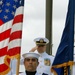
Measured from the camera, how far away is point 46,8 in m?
9.89

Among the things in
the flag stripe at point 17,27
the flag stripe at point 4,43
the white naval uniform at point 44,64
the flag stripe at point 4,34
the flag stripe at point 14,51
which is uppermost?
the flag stripe at point 17,27

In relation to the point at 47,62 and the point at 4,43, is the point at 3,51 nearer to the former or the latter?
the point at 4,43

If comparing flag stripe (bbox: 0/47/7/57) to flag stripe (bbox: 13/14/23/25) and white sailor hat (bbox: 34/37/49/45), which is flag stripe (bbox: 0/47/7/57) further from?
white sailor hat (bbox: 34/37/49/45)

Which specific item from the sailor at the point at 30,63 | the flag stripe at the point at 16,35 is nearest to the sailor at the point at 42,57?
the flag stripe at the point at 16,35

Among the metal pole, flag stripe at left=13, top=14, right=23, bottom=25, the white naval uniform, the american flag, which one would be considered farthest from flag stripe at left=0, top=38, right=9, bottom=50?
the metal pole

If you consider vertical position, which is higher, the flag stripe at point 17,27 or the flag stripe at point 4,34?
the flag stripe at point 17,27

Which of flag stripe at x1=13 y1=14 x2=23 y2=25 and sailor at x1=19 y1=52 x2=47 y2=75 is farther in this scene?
flag stripe at x1=13 y1=14 x2=23 y2=25

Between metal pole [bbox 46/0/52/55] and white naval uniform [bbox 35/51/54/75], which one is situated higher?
metal pole [bbox 46/0/52/55]

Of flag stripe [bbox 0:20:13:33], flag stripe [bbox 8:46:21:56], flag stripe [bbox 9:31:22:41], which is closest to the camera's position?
flag stripe [bbox 8:46:21:56]

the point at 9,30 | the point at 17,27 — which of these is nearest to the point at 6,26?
the point at 9,30

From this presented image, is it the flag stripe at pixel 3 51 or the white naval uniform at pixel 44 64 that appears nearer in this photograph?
the flag stripe at pixel 3 51

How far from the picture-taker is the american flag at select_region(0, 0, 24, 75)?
7363 mm

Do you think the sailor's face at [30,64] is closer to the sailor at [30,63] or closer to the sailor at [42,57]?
the sailor at [30,63]

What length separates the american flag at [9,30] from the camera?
7.36 m
